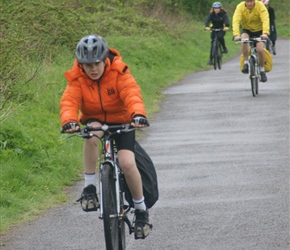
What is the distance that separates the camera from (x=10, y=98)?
1498 centimetres

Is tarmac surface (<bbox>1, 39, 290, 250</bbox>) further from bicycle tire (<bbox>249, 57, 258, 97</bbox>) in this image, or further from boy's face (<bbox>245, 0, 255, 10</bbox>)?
boy's face (<bbox>245, 0, 255, 10</bbox>)

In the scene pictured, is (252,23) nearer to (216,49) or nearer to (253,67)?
(253,67)

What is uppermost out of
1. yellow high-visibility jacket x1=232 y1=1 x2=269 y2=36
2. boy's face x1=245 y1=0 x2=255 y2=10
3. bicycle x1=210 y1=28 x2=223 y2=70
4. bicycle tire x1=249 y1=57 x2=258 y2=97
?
boy's face x1=245 y1=0 x2=255 y2=10

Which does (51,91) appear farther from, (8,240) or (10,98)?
(8,240)

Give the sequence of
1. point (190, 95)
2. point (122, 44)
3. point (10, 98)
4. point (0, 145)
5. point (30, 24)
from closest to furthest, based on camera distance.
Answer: point (0, 145) → point (10, 98) → point (30, 24) → point (190, 95) → point (122, 44)

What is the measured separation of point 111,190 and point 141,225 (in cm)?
53

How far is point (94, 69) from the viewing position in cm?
715

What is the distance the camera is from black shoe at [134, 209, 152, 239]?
738 centimetres

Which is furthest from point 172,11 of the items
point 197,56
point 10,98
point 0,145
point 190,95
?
point 0,145

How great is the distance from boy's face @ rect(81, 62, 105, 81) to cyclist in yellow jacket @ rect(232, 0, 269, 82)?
12094mm

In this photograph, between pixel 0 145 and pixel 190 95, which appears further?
pixel 190 95

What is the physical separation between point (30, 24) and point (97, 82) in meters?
10.8

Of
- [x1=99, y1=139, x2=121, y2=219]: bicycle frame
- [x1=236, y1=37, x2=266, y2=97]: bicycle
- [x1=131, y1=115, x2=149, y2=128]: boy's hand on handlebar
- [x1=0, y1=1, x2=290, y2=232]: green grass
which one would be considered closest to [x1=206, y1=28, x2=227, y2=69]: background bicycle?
[x1=0, y1=1, x2=290, y2=232]: green grass

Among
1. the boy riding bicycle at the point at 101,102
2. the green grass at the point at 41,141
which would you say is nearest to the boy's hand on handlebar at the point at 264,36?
the green grass at the point at 41,141
